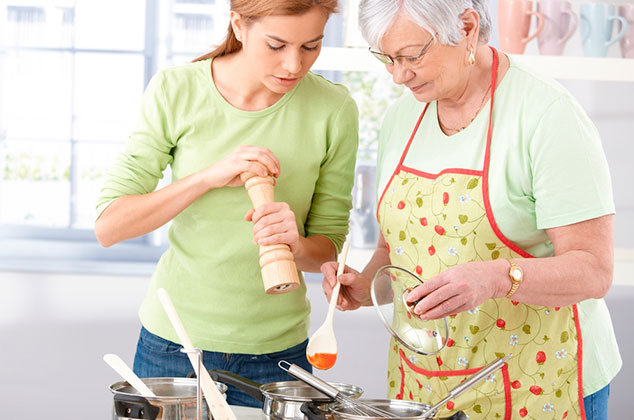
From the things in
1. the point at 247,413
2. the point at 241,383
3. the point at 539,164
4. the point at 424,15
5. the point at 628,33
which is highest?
the point at 628,33

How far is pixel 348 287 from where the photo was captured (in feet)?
4.67

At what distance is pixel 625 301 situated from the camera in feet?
10.0

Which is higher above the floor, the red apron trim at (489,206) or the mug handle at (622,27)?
the mug handle at (622,27)

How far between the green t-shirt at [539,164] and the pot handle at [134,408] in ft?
2.21

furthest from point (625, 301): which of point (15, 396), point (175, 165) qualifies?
point (15, 396)

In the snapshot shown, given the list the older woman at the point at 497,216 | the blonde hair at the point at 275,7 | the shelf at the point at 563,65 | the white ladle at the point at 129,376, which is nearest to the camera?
the white ladle at the point at 129,376

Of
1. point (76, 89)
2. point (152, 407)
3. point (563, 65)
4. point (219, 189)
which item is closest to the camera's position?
point (152, 407)

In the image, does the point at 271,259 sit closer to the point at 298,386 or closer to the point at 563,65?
the point at 298,386

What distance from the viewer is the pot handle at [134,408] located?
3.31 feet

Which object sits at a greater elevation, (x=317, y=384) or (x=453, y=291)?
(x=453, y=291)

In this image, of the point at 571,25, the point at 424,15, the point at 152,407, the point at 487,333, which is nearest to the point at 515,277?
the point at 487,333

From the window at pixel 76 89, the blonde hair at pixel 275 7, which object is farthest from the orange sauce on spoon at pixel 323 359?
the window at pixel 76 89

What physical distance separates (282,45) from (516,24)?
1.11 m

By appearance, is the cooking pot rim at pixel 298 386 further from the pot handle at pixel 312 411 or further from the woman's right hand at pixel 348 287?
the woman's right hand at pixel 348 287
